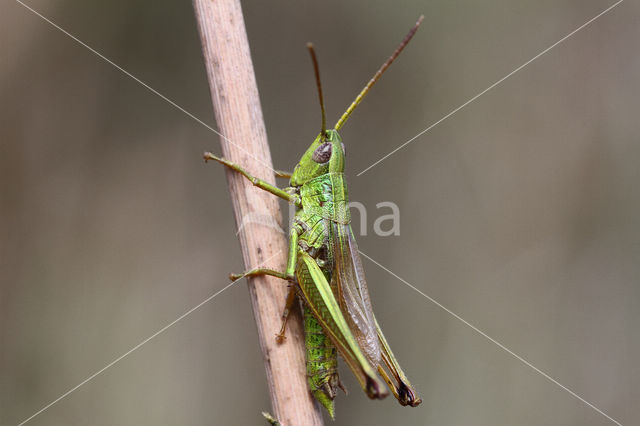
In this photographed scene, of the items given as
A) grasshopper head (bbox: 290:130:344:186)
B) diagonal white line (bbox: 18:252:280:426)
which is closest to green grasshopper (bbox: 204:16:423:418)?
grasshopper head (bbox: 290:130:344:186)

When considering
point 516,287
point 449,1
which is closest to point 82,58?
point 449,1

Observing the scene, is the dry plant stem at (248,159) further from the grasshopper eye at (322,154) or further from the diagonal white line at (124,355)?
the diagonal white line at (124,355)

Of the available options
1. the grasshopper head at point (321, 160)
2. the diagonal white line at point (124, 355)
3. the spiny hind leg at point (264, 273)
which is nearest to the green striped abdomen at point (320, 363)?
the spiny hind leg at point (264, 273)

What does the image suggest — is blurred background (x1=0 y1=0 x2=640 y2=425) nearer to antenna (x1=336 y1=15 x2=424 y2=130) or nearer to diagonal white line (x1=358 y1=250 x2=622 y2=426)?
diagonal white line (x1=358 y1=250 x2=622 y2=426)

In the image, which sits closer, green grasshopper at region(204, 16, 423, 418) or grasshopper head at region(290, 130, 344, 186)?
green grasshopper at region(204, 16, 423, 418)

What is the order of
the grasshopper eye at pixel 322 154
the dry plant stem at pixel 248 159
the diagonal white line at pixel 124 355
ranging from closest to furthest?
1. the dry plant stem at pixel 248 159
2. the grasshopper eye at pixel 322 154
3. the diagonal white line at pixel 124 355

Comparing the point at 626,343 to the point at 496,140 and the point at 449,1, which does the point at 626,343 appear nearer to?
the point at 496,140

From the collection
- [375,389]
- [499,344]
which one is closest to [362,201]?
[499,344]
